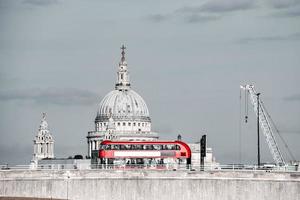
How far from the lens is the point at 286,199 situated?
149750mm

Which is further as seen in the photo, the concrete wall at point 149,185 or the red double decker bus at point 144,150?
the red double decker bus at point 144,150

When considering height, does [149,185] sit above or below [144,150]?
below

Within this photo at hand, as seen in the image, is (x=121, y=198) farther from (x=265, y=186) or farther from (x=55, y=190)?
(x=265, y=186)

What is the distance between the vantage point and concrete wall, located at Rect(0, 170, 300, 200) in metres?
149

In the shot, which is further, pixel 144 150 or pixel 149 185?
pixel 144 150

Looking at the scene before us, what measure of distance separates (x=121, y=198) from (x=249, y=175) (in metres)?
16.0

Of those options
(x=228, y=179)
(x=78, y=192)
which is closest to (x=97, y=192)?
(x=78, y=192)

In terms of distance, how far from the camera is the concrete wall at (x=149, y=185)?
149375mm

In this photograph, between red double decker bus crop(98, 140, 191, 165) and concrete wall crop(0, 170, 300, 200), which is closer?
concrete wall crop(0, 170, 300, 200)

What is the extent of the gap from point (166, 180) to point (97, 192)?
28.6 ft

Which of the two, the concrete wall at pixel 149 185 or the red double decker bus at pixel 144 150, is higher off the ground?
the red double decker bus at pixel 144 150

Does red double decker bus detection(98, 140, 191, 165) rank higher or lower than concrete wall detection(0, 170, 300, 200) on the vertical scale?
higher

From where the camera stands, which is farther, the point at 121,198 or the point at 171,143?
the point at 171,143

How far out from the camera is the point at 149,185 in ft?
500
